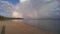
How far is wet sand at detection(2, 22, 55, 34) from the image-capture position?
81.5 inches

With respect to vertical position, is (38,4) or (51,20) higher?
(38,4)

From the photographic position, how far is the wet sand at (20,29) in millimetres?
2070

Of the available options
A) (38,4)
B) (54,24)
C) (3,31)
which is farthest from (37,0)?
(3,31)

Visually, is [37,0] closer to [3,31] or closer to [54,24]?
[54,24]

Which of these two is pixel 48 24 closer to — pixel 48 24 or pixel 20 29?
pixel 48 24

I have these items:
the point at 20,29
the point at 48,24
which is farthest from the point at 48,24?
the point at 20,29

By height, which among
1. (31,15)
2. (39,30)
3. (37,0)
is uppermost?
(37,0)

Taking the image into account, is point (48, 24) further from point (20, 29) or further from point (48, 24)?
point (20, 29)

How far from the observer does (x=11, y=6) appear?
2.09 meters

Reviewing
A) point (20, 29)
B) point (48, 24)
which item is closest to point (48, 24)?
point (48, 24)

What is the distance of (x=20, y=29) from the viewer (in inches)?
81.9

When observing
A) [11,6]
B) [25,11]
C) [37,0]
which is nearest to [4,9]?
[11,6]

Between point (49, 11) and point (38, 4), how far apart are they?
0.14 metres

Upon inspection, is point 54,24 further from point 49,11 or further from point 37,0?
point 37,0
